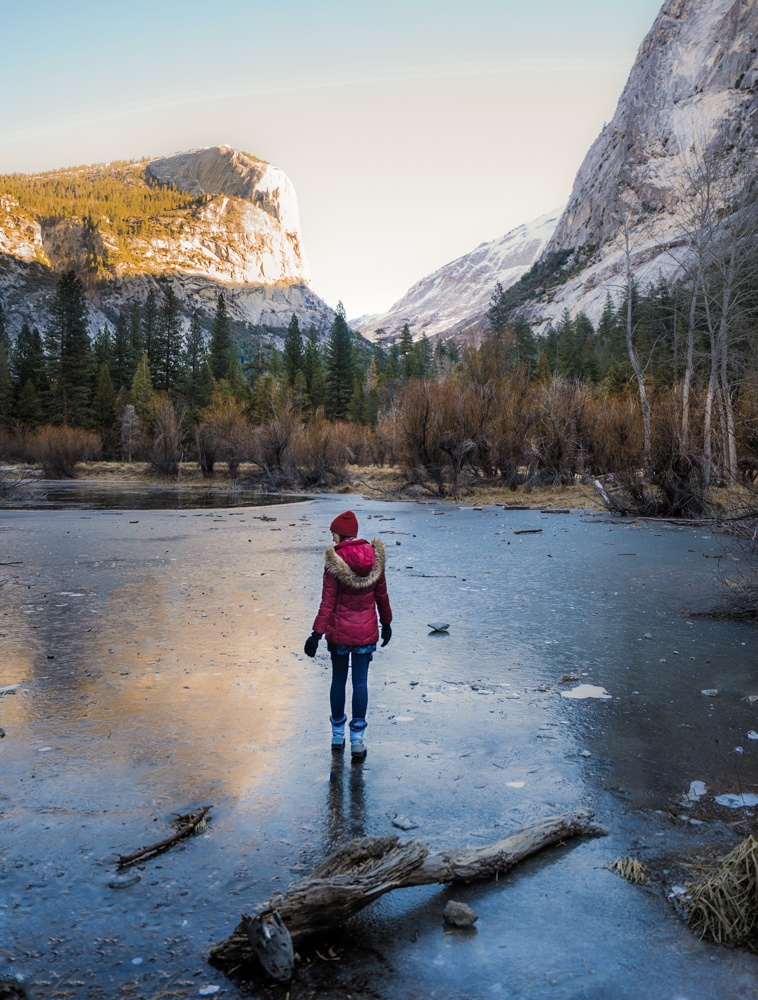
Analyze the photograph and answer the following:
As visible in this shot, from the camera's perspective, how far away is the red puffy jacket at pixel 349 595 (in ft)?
15.1

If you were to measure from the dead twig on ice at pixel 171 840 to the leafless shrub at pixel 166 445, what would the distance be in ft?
139

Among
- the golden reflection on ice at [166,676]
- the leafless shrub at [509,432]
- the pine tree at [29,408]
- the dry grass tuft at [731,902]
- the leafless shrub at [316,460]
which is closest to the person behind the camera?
the dry grass tuft at [731,902]

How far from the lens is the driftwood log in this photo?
8.41ft

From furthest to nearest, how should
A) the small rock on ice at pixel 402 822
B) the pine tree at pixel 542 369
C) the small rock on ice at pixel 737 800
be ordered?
the pine tree at pixel 542 369
the small rock on ice at pixel 737 800
the small rock on ice at pixel 402 822

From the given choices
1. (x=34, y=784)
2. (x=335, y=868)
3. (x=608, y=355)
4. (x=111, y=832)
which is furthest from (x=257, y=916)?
(x=608, y=355)

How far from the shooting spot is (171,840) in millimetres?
3453

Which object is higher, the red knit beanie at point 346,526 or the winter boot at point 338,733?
the red knit beanie at point 346,526

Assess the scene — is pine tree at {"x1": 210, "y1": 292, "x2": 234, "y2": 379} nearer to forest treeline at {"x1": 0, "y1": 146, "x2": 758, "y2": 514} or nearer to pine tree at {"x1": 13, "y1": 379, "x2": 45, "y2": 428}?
forest treeline at {"x1": 0, "y1": 146, "x2": 758, "y2": 514}

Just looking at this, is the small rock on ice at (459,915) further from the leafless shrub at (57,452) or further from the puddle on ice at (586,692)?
the leafless shrub at (57,452)

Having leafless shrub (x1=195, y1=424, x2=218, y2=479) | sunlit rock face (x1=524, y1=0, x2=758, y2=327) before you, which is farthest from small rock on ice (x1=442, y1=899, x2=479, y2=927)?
sunlit rock face (x1=524, y1=0, x2=758, y2=327)

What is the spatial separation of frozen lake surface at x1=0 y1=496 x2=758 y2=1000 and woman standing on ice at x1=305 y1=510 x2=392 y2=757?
0.30 metres

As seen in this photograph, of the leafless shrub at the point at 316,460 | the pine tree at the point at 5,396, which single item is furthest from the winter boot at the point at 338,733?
the pine tree at the point at 5,396

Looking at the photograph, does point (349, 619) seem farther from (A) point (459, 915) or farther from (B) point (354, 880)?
(A) point (459, 915)

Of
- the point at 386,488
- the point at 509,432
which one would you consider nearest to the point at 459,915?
the point at 509,432
